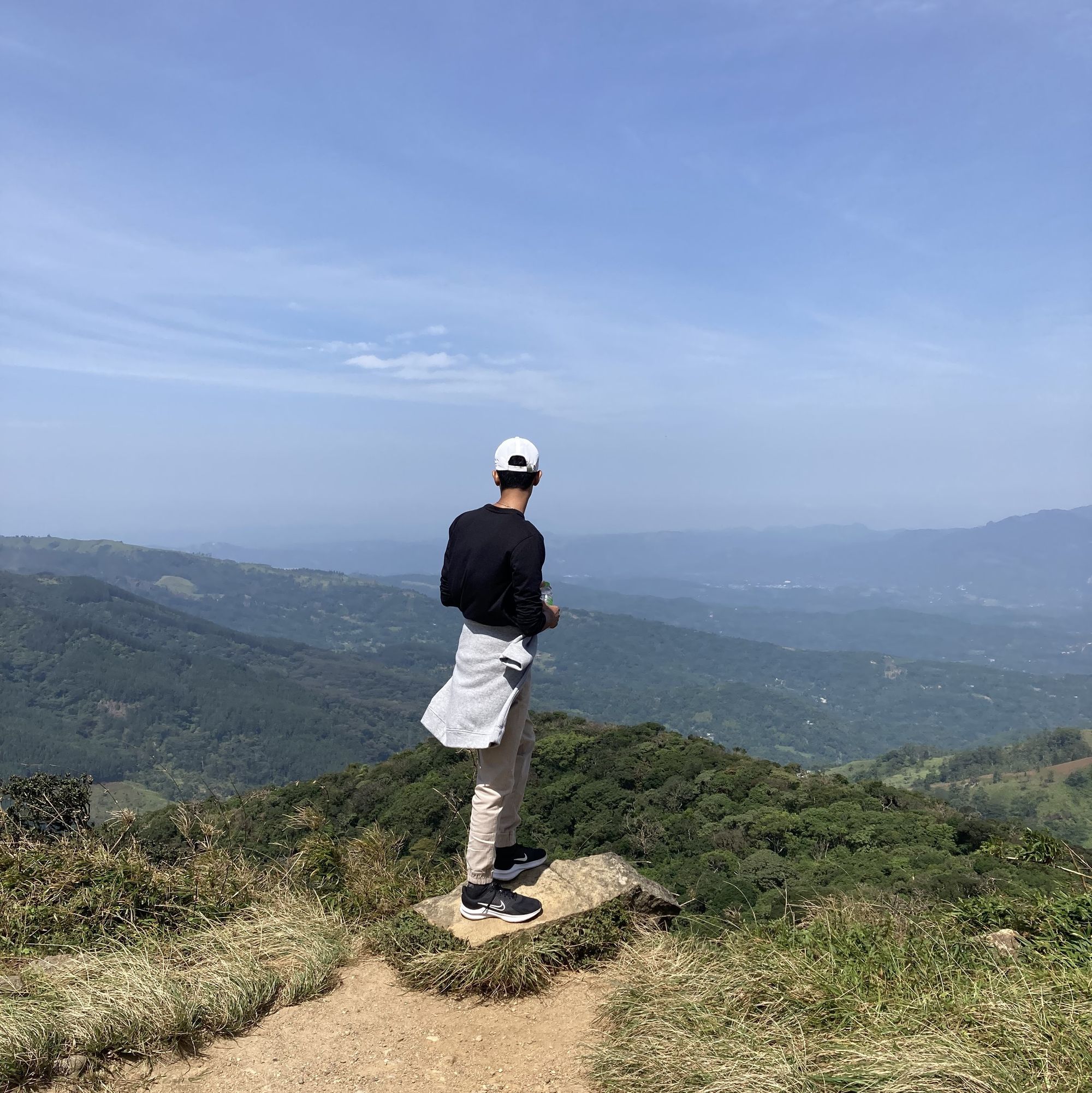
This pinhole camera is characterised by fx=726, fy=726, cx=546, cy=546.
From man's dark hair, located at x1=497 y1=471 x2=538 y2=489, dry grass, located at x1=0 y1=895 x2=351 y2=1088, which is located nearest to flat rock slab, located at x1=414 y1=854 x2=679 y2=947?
dry grass, located at x1=0 y1=895 x2=351 y2=1088

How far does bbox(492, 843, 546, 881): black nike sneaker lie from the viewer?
5184 mm

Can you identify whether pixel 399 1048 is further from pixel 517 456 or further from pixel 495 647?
pixel 517 456

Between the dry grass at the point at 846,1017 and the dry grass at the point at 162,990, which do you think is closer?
the dry grass at the point at 846,1017

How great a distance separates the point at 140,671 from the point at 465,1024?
19574 cm

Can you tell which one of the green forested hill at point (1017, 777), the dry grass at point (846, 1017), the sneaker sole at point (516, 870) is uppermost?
the dry grass at point (846, 1017)

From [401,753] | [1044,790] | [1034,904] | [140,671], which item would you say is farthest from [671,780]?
[140,671]

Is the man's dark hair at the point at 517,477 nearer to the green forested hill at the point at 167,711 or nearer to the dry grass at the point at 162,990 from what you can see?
the dry grass at the point at 162,990

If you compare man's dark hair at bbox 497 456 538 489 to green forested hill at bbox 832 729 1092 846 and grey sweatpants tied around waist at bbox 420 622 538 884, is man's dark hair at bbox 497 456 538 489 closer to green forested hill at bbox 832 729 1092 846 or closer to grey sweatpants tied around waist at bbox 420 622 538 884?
grey sweatpants tied around waist at bbox 420 622 538 884

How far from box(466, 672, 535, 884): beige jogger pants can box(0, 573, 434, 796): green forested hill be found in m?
119

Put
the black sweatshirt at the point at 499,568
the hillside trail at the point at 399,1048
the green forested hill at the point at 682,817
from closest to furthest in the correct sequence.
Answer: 1. the hillside trail at the point at 399,1048
2. the black sweatshirt at the point at 499,568
3. the green forested hill at the point at 682,817

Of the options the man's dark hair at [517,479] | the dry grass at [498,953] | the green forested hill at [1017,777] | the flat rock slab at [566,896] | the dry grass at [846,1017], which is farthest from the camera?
the green forested hill at [1017,777]

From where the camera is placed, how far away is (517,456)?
4.63 meters

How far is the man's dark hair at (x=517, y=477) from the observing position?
4.60 meters

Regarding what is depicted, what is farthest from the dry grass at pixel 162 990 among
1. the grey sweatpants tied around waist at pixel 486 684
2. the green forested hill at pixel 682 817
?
the green forested hill at pixel 682 817
